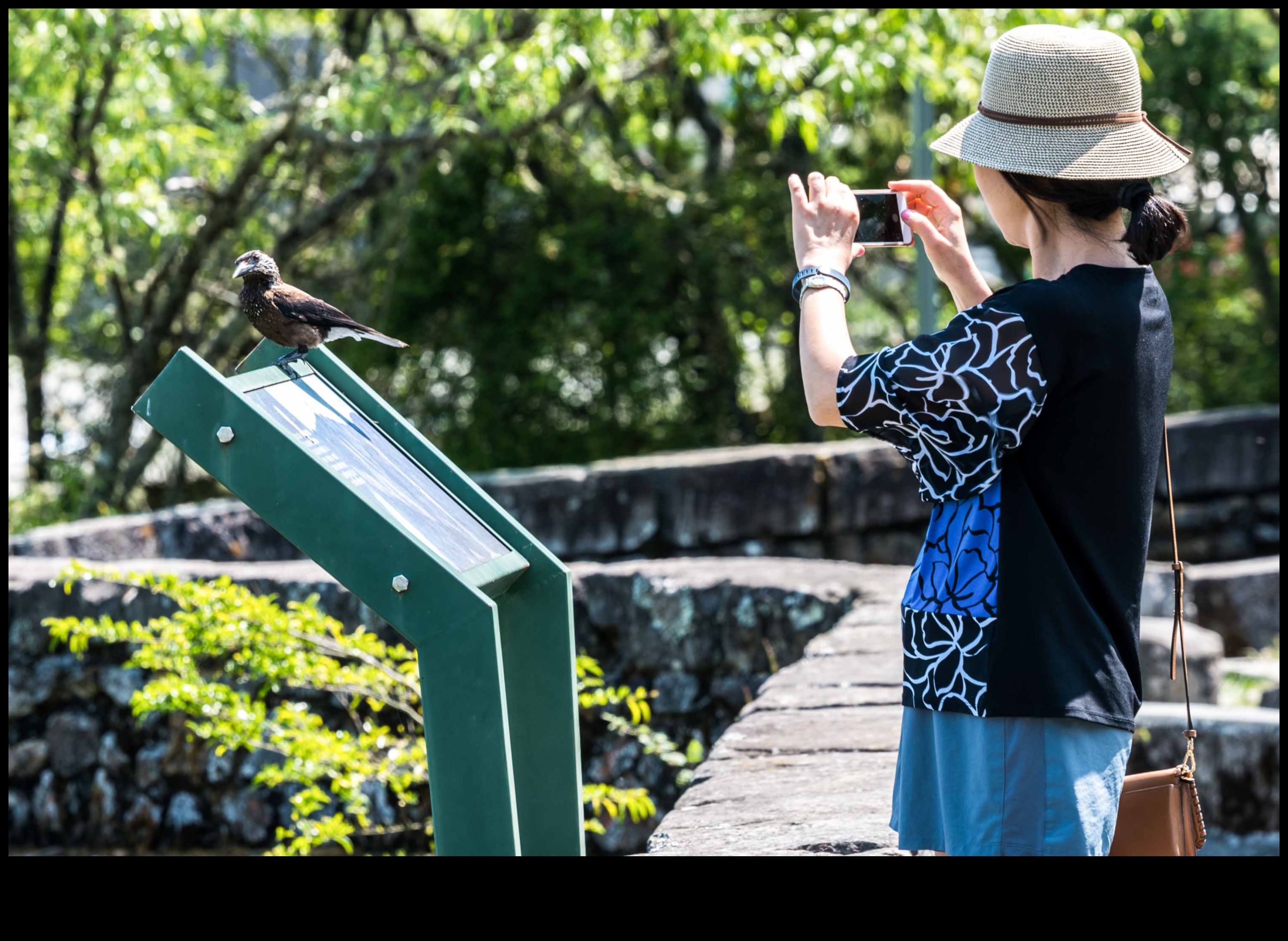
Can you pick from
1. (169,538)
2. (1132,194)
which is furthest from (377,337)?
(169,538)

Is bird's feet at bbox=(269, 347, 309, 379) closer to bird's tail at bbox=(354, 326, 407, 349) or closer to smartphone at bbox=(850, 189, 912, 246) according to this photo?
bird's tail at bbox=(354, 326, 407, 349)

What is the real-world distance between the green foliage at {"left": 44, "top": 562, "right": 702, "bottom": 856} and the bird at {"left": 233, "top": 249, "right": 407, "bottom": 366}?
1327 mm

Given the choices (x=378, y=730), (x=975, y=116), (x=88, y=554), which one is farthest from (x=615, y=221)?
(x=975, y=116)

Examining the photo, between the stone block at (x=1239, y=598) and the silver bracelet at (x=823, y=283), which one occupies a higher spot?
Answer: the silver bracelet at (x=823, y=283)

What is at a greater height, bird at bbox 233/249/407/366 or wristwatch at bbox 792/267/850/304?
bird at bbox 233/249/407/366

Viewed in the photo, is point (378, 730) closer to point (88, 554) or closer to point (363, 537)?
point (363, 537)

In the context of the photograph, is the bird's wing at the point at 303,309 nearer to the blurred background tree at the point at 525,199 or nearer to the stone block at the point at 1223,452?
the blurred background tree at the point at 525,199

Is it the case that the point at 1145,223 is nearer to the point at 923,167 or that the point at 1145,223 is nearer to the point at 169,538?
the point at 169,538

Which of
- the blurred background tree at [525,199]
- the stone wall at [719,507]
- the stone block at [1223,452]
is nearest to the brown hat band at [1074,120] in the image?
the stone wall at [719,507]

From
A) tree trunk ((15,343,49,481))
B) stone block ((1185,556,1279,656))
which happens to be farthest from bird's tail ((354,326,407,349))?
tree trunk ((15,343,49,481))

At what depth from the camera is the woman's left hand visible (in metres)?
1.79

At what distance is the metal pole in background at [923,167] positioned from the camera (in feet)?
25.2

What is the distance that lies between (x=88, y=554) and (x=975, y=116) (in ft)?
15.6

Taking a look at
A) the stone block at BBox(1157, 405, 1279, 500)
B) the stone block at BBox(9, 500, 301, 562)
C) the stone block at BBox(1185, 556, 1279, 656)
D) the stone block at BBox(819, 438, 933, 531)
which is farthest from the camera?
the stone block at BBox(1157, 405, 1279, 500)
